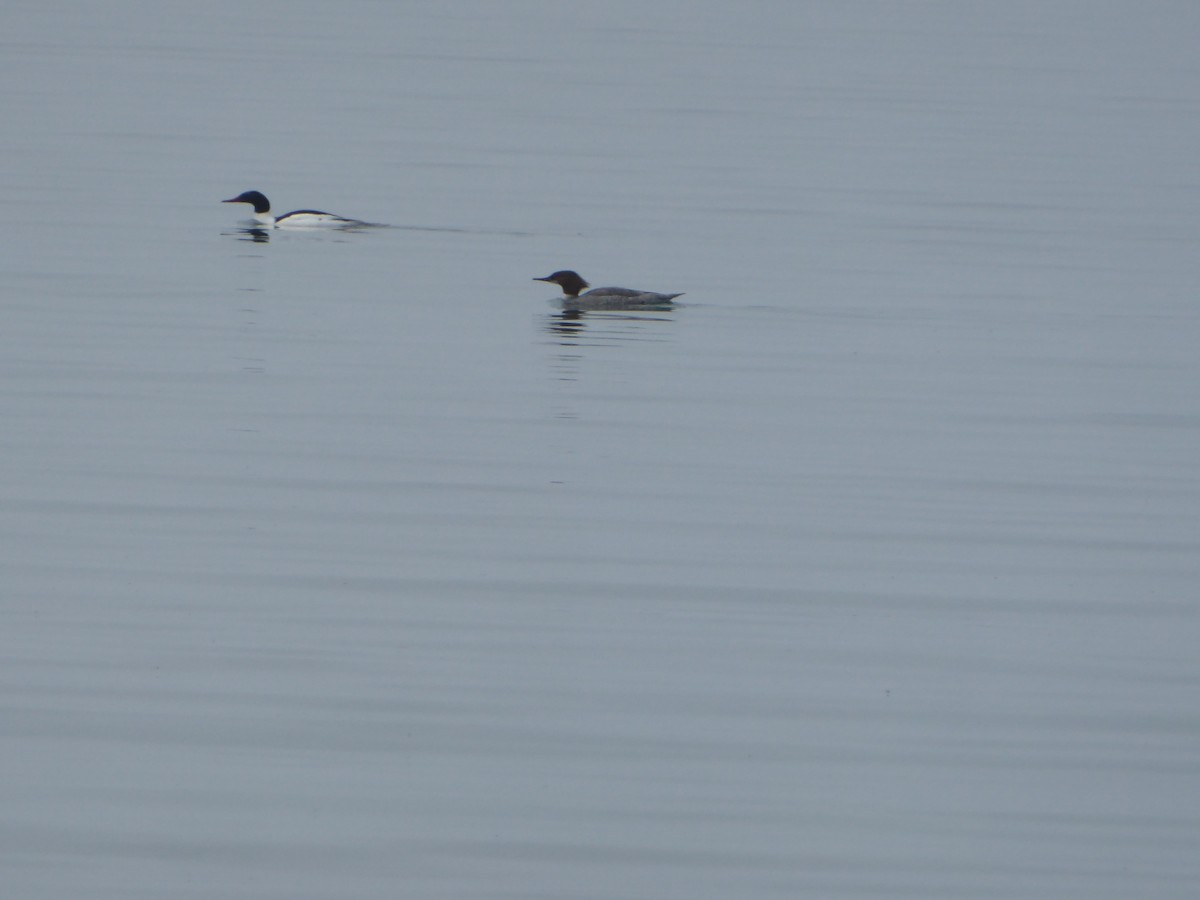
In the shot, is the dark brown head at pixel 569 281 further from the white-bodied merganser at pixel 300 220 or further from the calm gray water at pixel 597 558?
the white-bodied merganser at pixel 300 220

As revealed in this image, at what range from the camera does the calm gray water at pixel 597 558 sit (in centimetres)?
656

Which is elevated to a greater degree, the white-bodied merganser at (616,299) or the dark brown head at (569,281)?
the dark brown head at (569,281)

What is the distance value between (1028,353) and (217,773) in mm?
10751

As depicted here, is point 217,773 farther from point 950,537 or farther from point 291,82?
point 291,82

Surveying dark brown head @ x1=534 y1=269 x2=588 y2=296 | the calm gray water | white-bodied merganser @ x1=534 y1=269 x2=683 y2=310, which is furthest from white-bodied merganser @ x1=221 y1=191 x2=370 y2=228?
white-bodied merganser @ x1=534 y1=269 x2=683 y2=310

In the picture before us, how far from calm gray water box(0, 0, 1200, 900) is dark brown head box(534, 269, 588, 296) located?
0.49 metres

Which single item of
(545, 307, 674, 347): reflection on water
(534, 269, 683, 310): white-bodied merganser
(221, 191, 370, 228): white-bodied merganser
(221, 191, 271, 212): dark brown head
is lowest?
(545, 307, 674, 347): reflection on water

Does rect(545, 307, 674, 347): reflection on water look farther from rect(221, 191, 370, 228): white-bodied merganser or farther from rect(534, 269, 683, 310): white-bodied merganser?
rect(221, 191, 370, 228): white-bodied merganser

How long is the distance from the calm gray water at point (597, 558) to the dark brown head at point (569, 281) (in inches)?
19.2

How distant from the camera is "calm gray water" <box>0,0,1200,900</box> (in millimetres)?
6562

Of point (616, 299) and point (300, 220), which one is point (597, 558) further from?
point (300, 220)

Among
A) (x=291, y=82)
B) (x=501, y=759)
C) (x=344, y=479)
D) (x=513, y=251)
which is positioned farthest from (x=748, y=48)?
(x=501, y=759)

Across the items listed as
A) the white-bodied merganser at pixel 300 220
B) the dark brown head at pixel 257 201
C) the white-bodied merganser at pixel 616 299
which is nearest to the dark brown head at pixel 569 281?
the white-bodied merganser at pixel 616 299

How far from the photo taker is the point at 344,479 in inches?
441
